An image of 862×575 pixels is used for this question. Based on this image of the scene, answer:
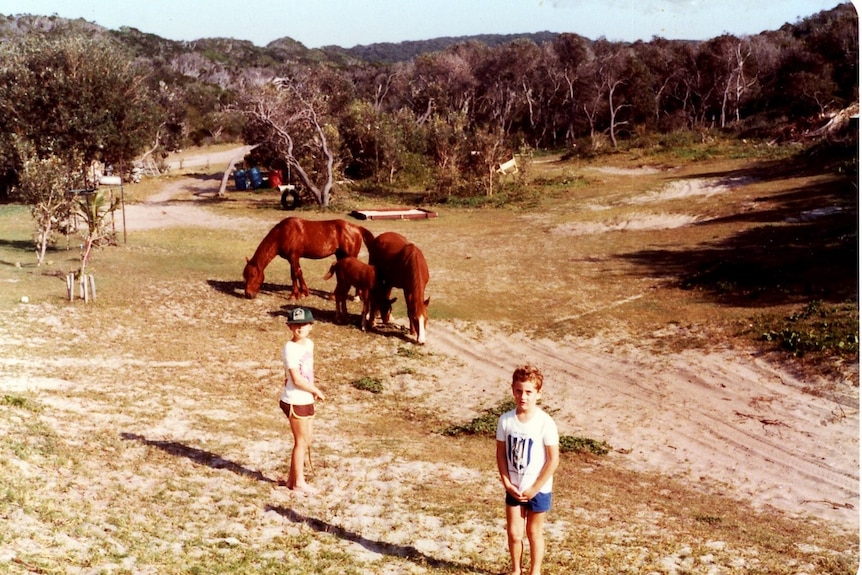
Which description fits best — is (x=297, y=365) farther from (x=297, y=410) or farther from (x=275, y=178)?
(x=275, y=178)

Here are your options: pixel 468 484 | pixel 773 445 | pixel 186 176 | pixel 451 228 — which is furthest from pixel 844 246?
pixel 186 176

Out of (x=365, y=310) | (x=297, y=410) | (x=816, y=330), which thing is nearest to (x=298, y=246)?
(x=365, y=310)

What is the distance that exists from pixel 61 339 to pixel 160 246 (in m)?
11.3

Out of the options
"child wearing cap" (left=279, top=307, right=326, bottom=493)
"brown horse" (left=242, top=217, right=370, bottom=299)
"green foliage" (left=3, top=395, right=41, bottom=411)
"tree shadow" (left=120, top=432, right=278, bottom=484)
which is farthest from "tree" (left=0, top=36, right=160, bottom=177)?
"child wearing cap" (left=279, top=307, right=326, bottom=493)

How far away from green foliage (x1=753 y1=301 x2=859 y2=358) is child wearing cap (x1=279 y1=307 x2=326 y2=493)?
1054 centimetres

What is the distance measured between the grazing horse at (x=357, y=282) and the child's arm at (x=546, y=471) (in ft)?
35.4

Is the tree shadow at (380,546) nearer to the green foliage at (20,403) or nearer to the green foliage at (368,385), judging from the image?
the green foliage at (20,403)

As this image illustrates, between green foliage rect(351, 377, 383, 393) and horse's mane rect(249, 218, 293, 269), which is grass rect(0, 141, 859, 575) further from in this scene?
horse's mane rect(249, 218, 293, 269)

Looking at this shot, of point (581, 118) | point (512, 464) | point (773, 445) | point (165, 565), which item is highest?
point (581, 118)

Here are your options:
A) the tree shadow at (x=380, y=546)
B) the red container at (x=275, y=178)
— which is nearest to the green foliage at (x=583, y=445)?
the tree shadow at (x=380, y=546)

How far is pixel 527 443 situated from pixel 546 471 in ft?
0.87

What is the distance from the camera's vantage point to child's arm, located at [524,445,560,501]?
5.92 m

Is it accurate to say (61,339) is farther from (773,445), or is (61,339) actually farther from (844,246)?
(844,246)

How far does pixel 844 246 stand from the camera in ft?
69.4
